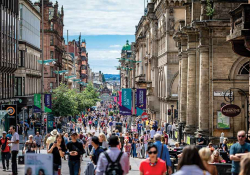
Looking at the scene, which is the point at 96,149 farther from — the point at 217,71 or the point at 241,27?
the point at 217,71

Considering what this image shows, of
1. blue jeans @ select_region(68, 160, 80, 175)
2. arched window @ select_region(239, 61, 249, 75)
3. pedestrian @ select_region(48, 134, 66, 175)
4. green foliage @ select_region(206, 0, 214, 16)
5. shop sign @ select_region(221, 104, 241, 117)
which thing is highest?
green foliage @ select_region(206, 0, 214, 16)

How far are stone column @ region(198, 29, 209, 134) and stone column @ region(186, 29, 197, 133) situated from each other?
3152 millimetres

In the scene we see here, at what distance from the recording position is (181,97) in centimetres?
3741

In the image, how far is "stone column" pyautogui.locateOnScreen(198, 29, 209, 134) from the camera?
101 feet

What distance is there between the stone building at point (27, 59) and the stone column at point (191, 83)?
28.8 meters

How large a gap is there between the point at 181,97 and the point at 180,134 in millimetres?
2359

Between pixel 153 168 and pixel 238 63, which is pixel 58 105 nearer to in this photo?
pixel 238 63

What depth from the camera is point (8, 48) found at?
2036 inches

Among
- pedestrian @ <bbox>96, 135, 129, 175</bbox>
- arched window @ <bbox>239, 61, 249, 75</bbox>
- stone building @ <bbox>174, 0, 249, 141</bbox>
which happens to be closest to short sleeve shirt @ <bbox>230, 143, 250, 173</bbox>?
pedestrian @ <bbox>96, 135, 129, 175</bbox>

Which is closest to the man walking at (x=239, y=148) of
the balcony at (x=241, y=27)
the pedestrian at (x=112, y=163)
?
the pedestrian at (x=112, y=163)

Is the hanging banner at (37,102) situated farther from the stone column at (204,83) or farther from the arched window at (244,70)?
the arched window at (244,70)

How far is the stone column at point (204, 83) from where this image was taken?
1207 inches

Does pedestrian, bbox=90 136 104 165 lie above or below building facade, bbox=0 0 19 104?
below

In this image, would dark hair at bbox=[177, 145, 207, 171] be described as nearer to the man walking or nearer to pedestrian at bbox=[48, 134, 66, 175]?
the man walking
